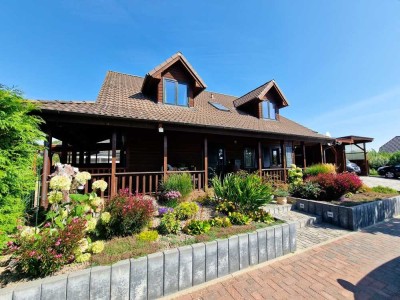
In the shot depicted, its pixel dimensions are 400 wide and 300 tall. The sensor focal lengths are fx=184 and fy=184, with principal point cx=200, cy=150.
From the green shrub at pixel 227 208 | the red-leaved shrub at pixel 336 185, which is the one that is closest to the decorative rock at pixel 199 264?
the green shrub at pixel 227 208

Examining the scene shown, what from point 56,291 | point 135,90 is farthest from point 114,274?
point 135,90

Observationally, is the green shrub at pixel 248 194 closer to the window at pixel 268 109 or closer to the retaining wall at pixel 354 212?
the retaining wall at pixel 354 212

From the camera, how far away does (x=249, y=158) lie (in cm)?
1255

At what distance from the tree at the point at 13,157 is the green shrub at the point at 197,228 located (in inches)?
116

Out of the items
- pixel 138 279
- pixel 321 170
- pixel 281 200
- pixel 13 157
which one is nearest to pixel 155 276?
pixel 138 279

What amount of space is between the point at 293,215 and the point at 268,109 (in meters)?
8.43

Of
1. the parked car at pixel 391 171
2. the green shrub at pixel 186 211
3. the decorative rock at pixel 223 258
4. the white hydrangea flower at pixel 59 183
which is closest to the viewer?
the white hydrangea flower at pixel 59 183

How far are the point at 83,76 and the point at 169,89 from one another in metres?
6.41

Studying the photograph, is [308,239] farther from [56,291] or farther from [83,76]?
[83,76]

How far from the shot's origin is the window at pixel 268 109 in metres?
12.7

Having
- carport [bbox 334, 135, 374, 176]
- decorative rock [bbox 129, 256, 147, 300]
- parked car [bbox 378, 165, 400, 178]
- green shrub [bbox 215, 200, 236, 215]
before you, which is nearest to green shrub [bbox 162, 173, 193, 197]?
green shrub [bbox 215, 200, 236, 215]

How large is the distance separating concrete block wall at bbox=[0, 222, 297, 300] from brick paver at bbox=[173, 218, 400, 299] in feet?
0.65

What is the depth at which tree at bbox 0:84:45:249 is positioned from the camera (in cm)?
292

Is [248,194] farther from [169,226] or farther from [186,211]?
[169,226]
